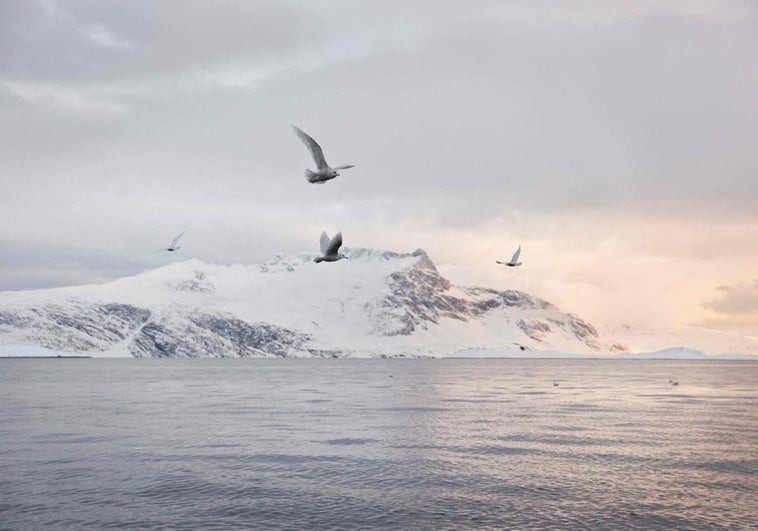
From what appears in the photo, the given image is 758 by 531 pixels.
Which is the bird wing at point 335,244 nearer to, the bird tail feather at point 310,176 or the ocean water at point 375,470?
the bird tail feather at point 310,176

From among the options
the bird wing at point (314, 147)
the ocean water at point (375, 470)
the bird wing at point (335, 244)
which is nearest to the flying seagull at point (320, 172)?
the bird wing at point (314, 147)

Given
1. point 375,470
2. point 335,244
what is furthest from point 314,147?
point 375,470

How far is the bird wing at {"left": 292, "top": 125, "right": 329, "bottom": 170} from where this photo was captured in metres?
33.8

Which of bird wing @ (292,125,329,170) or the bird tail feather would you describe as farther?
the bird tail feather

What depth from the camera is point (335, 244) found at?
137ft

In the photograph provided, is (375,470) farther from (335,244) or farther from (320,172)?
(320,172)

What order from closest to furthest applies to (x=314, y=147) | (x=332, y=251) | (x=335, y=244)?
(x=314, y=147) < (x=335, y=244) < (x=332, y=251)

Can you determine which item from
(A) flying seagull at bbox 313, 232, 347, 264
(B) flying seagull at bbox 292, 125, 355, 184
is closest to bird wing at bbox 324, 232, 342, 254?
(A) flying seagull at bbox 313, 232, 347, 264

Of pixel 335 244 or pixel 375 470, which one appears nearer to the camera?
pixel 375 470

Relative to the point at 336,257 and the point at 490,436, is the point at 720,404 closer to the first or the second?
the point at 490,436

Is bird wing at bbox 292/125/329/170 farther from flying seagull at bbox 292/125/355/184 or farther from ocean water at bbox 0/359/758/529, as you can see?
ocean water at bbox 0/359/758/529

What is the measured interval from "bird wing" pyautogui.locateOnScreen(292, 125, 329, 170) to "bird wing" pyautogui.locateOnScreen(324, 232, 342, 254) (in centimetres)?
438

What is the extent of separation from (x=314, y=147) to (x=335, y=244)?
7919 mm

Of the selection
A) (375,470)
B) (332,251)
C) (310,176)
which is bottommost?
(375,470)
